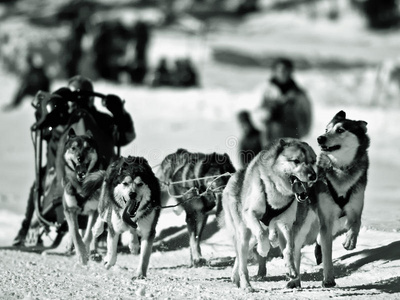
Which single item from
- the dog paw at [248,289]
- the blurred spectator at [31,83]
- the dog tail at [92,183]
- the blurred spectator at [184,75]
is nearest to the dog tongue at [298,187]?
the dog paw at [248,289]

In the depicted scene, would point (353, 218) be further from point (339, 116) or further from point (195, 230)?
point (195, 230)

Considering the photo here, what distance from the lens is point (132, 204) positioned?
7.58m

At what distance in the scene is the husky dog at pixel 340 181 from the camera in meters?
7.31

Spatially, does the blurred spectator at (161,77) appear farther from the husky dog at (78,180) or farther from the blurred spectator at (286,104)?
the husky dog at (78,180)

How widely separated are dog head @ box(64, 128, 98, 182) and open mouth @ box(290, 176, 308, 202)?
7.58 feet

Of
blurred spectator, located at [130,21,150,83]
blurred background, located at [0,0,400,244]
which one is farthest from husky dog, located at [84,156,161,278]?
blurred spectator, located at [130,21,150,83]

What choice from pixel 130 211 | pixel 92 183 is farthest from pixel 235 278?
pixel 92 183

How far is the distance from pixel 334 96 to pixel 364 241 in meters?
14.2

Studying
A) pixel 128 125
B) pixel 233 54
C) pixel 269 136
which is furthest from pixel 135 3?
pixel 128 125

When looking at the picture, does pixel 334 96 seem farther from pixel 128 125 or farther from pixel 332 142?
pixel 332 142

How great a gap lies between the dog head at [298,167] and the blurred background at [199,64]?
325cm

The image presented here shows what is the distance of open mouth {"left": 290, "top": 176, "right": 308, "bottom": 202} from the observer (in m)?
6.97

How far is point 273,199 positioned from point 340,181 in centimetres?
56

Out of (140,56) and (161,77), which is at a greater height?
(140,56)
